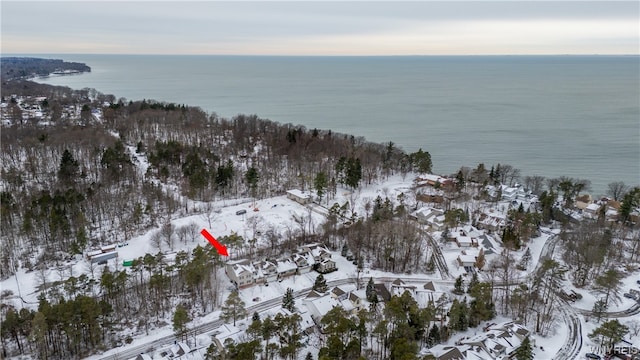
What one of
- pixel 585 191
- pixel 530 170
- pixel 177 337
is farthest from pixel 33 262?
pixel 530 170

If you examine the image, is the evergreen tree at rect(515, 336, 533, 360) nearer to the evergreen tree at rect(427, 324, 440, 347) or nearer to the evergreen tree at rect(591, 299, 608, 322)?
the evergreen tree at rect(427, 324, 440, 347)

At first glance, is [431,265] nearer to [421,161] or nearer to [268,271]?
[268,271]

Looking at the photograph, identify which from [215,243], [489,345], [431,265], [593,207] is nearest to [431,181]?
[593,207]

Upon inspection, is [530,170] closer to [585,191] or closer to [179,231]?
[585,191]

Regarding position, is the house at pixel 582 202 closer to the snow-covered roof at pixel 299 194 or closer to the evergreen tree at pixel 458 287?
the evergreen tree at pixel 458 287

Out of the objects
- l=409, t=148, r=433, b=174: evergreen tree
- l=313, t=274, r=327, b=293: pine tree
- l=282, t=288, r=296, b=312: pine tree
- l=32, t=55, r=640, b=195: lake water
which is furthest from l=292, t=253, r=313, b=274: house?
l=32, t=55, r=640, b=195: lake water
